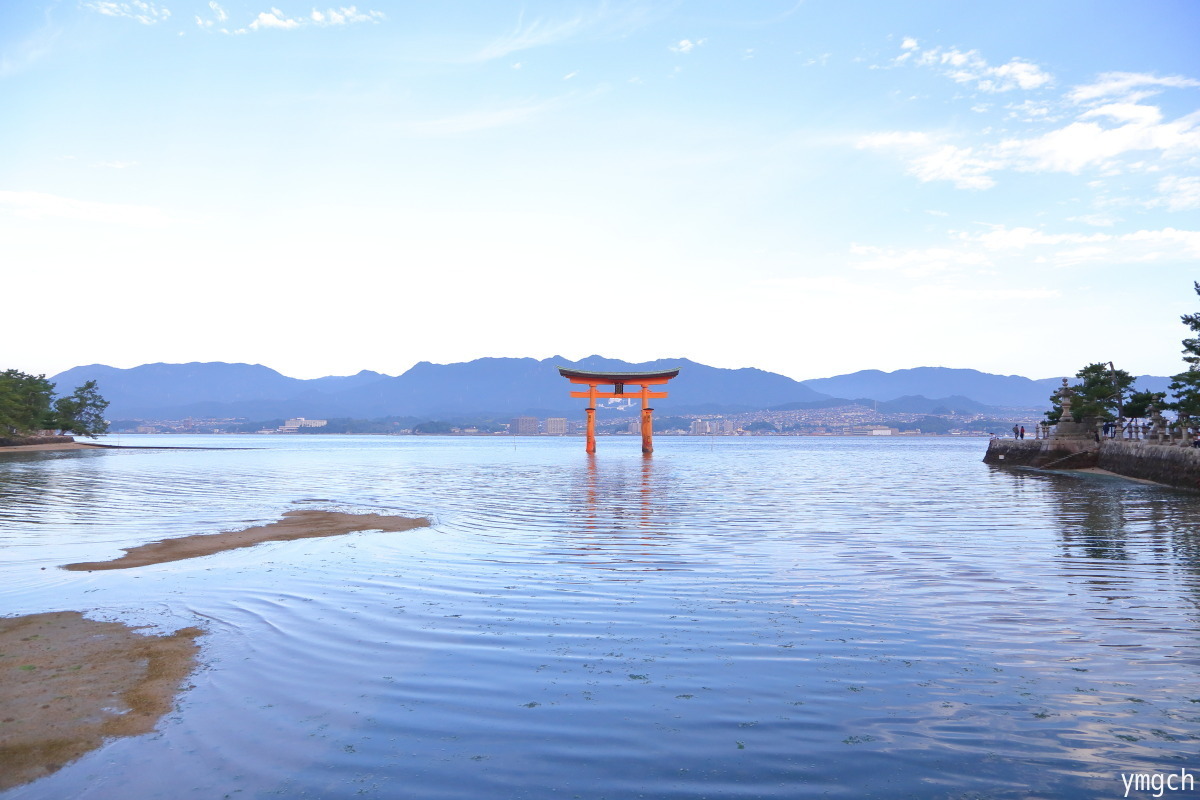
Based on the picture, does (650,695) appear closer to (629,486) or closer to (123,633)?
(123,633)

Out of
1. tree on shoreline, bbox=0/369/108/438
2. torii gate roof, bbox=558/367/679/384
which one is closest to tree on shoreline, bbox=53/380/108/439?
tree on shoreline, bbox=0/369/108/438

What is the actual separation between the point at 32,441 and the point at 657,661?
89.0 m

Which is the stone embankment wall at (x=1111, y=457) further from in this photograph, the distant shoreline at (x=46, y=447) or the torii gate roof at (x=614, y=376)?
the distant shoreline at (x=46, y=447)

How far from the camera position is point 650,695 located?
6.00m

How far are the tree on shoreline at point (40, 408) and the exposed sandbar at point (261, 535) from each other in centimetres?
5762

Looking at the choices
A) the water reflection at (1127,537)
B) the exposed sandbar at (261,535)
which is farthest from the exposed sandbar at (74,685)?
the water reflection at (1127,537)

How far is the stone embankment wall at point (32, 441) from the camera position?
69.9m

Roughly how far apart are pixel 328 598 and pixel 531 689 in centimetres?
469

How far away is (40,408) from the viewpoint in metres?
73.7

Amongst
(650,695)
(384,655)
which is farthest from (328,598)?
(650,695)

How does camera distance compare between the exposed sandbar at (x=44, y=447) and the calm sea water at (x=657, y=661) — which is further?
the exposed sandbar at (x=44, y=447)

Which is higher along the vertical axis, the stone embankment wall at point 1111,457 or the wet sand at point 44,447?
the wet sand at point 44,447

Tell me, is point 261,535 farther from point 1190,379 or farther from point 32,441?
point 32,441

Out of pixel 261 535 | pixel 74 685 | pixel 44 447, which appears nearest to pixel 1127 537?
pixel 74 685
